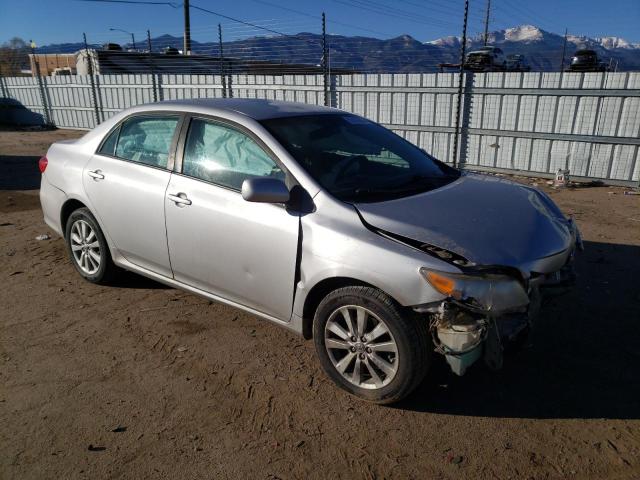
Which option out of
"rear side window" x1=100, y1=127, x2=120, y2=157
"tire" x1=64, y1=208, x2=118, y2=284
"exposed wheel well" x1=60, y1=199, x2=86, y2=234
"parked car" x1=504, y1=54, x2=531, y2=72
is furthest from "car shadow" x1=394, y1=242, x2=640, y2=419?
"parked car" x1=504, y1=54, x2=531, y2=72

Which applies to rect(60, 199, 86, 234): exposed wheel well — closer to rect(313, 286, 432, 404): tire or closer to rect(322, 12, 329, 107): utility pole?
rect(313, 286, 432, 404): tire

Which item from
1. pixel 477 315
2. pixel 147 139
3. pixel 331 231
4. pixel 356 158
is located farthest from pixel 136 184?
pixel 477 315

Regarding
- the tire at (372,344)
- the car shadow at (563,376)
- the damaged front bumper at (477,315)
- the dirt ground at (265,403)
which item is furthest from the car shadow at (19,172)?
the damaged front bumper at (477,315)

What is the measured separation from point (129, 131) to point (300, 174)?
1888 mm

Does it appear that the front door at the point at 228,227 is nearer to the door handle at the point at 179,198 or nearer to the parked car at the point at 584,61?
the door handle at the point at 179,198

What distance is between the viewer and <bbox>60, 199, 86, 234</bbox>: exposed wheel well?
14.9ft

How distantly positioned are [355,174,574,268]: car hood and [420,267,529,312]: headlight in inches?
3.8

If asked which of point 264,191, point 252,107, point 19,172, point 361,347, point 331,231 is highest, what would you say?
point 252,107

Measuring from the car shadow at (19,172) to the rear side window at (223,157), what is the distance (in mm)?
6788

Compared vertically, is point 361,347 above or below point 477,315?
A: below

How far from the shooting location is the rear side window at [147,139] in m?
3.83

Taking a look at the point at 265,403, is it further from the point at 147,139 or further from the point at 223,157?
the point at 147,139

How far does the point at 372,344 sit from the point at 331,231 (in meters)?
0.68

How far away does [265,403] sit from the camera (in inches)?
117
